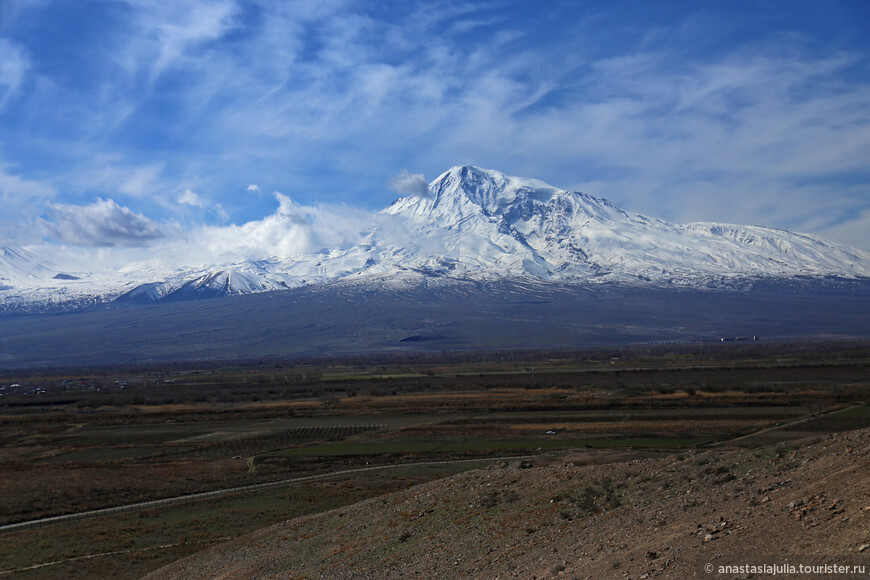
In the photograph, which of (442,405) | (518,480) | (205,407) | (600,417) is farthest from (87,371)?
(518,480)

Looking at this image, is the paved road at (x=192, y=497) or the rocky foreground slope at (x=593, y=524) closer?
the rocky foreground slope at (x=593, y=524)

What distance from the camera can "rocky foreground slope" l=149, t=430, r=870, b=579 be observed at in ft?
35.6

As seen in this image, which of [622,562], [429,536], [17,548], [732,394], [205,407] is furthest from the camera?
[205,407]

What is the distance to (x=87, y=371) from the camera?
168750mm

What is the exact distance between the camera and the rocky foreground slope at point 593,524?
10.9 meters

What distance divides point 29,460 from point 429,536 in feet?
142

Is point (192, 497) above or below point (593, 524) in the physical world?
below

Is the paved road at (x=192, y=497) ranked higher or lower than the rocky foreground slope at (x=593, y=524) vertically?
lower

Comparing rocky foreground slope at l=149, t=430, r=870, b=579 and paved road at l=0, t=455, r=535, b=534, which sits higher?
rocky foreground slope at l=149, t=430, r=870, b=579

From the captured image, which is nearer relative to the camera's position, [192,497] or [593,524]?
[593,524]

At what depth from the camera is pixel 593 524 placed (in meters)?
15.2

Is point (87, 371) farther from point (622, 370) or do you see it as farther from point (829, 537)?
point (829, 537)

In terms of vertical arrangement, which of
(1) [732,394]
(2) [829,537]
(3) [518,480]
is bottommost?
(1) [732,394]

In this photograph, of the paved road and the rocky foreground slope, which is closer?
the rocky foreground slope
